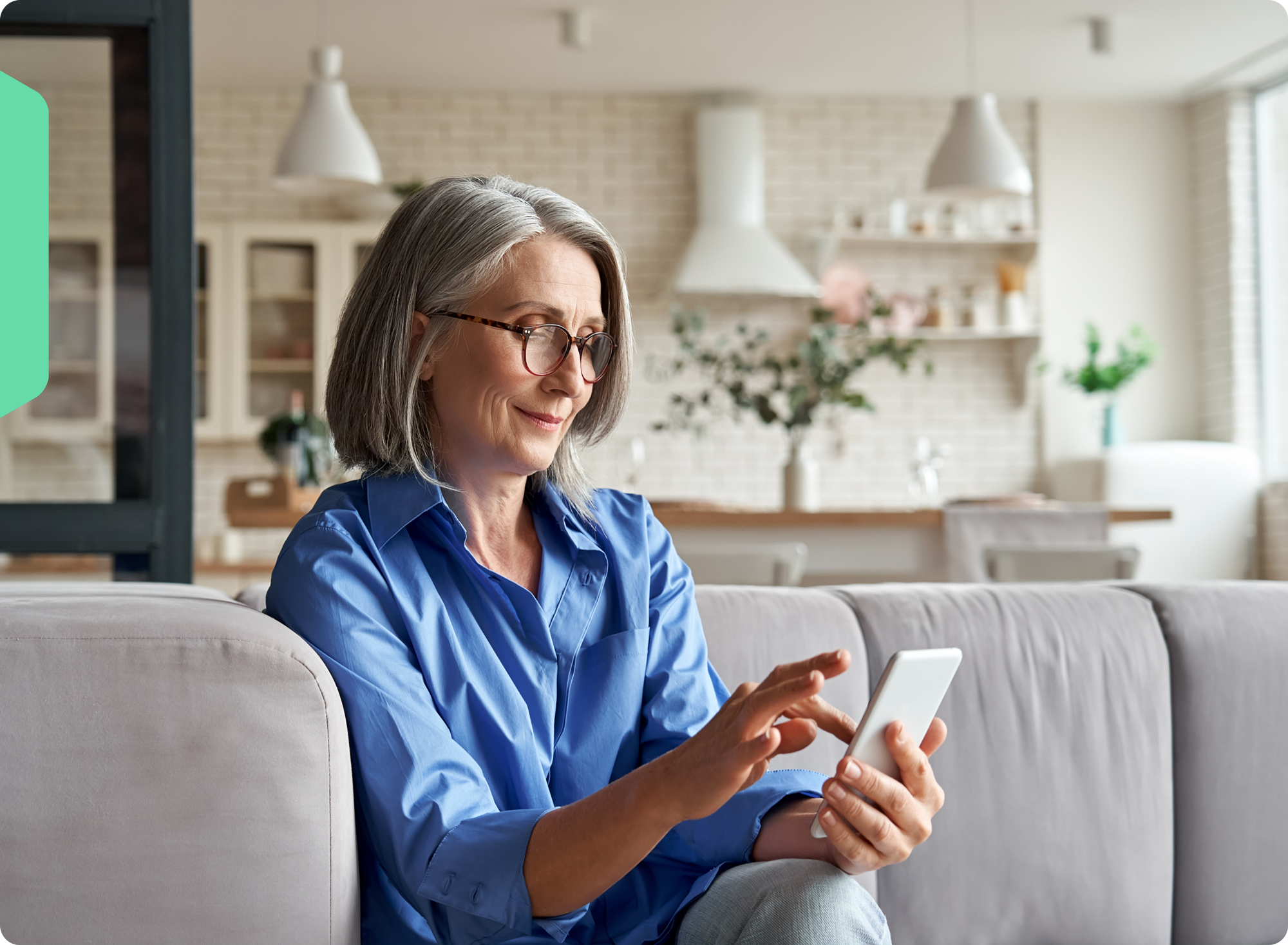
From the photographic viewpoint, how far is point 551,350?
4.36ft

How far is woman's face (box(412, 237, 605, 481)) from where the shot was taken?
1.32 meters

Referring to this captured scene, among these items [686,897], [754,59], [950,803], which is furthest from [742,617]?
[754,59]

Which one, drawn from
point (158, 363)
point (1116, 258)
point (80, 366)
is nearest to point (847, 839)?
→ point (158, 363)

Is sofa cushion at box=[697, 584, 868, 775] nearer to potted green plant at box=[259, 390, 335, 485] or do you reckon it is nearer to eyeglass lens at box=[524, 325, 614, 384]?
eyeglass lens at box=[524, 325, 614, 384]

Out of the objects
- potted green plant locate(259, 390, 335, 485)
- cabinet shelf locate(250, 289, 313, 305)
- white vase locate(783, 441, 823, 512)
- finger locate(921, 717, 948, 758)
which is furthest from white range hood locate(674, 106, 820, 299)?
finger locate(921, 717, 948, 758)

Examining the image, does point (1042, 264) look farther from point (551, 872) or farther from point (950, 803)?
point (551, 872)

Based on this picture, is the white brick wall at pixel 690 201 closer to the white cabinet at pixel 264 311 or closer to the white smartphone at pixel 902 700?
the white cabinet at pixel 264 311

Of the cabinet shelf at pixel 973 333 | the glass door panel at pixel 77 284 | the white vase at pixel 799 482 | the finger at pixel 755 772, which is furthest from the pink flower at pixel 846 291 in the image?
the finger at pixel 755 772

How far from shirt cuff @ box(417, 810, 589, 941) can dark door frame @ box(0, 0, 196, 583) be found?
2.94 ft

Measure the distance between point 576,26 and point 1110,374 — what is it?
3.19 meters

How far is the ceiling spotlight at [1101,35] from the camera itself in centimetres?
573

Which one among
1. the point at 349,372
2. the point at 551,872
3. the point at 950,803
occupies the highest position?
the point at 349,372

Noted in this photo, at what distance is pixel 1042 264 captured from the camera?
6.77 m

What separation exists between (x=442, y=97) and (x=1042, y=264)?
131 inches
